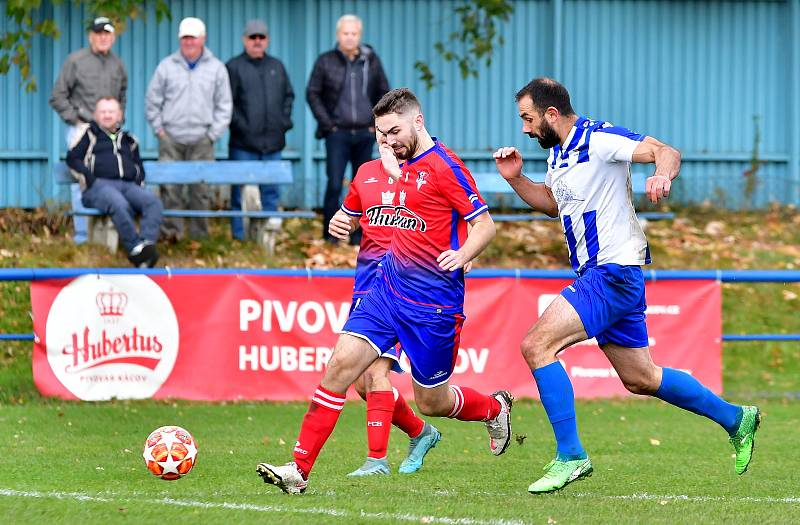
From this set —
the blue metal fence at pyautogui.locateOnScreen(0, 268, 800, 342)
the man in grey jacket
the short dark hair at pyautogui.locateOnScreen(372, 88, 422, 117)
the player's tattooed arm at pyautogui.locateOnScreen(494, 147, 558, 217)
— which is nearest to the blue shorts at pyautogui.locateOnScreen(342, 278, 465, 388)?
the player's tattooed arm at pyautogui.locateOnScreen(494, 147, 558, 217)

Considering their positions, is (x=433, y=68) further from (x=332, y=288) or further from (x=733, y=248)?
(x=332, y=288)

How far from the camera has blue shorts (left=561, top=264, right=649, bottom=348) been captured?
7492mm

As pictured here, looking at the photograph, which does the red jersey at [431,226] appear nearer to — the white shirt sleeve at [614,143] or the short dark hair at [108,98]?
the white shirt sleeve at [614,143]

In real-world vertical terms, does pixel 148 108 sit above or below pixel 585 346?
above

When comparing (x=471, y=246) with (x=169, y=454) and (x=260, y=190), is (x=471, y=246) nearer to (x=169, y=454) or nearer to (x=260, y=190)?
(x=169, y=454)

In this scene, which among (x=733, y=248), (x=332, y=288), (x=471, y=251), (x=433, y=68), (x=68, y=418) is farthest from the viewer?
(x=433, y=68)

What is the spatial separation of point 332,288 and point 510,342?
1522mm

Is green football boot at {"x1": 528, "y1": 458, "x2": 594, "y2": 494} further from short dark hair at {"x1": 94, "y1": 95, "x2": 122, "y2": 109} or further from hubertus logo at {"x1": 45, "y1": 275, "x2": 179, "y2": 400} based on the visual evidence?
short dark hair at {"x1": 94, "y1": 95, "x2": 122, "y2": 109}

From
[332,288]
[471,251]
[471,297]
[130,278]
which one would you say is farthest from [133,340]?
[471,251]

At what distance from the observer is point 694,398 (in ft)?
25.8

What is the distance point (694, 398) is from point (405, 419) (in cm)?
179

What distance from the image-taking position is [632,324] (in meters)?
7.70

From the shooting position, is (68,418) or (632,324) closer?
(632,324)

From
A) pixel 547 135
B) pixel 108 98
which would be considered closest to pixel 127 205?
pixel 108 98
